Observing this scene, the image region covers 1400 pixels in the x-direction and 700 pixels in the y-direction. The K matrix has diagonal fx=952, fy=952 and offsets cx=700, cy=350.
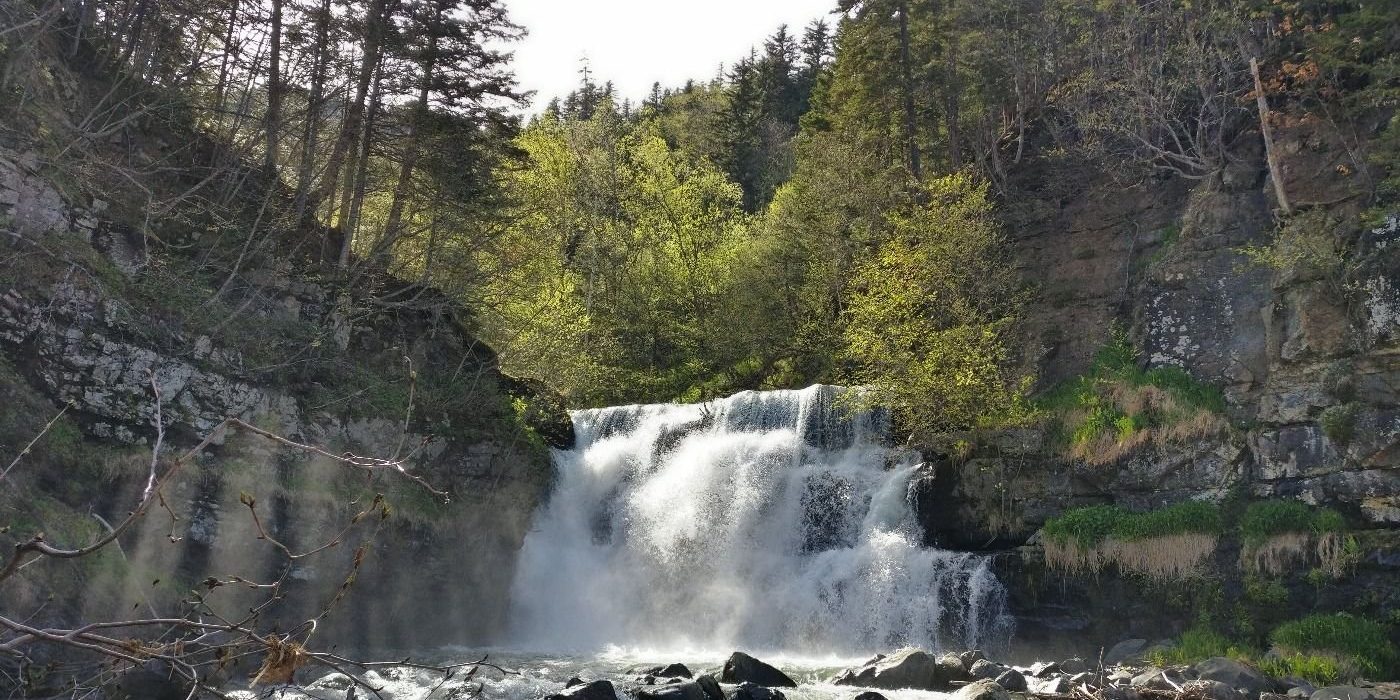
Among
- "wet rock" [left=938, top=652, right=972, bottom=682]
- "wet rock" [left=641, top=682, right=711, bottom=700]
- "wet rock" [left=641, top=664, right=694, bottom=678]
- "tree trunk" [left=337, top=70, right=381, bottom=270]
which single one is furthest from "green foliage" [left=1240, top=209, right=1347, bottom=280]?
"tree trunk" [left=337, top=70, right=381, bottom=270]

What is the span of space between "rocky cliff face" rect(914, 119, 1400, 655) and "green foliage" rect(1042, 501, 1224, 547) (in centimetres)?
48

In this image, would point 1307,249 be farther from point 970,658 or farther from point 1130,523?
point 970,658

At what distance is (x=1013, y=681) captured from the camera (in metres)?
14.4

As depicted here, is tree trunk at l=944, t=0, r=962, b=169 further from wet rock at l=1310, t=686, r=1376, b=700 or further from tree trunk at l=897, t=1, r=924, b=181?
wet rock at l=1310, t=686, r=1376, b=700

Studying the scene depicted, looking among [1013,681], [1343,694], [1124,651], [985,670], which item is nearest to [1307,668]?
[1343,694]

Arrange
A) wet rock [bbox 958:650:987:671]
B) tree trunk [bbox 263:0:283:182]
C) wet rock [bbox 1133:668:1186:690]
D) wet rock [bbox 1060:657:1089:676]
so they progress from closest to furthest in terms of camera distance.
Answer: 1. wet rock [bbox 1133:668:1186:690]
2. wet rock [bbox 1060:657:1089:676]
3. wet rock [bbox 958:650:987:671]
4. tree trunk [bbox 263:0:283:182]

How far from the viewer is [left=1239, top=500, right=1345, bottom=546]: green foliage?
16.0 meters

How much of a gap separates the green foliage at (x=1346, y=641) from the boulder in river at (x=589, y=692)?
10.9 m

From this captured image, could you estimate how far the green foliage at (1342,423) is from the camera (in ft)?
53.7

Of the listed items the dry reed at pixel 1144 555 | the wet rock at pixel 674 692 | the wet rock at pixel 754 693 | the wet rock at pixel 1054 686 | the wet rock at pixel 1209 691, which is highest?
the dry reed at pixel 1144 555

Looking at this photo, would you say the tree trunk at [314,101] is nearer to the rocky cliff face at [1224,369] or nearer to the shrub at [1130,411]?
the rocky cliff face at [1224,369]

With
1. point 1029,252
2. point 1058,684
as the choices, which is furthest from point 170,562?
point 1029,252

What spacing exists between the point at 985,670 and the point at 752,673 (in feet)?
12.4

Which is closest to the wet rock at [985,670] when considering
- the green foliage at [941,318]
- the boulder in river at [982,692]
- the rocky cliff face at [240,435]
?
the boulder in river at [982,692]
